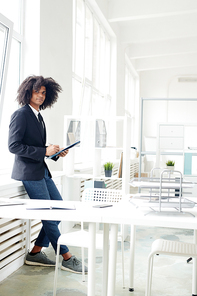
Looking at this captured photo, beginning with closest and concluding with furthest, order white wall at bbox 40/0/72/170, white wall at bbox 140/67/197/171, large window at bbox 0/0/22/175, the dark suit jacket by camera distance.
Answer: the dark suit jacket < large window at bbox 0/0/22/175 < white wall at bbox 40/0/72/170 < white wall at bbox 140/67/197/171

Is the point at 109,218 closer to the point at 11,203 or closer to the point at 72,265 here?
the point at 11,203

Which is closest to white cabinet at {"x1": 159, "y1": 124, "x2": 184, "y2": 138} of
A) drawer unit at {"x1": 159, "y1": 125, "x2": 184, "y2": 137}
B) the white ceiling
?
drawer unit at {"x1": 159, "y1": 125, "x2": 184, "y2": 137}

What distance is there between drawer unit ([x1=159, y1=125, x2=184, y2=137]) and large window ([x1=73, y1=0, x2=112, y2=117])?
1518 mm

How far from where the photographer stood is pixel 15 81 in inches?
156

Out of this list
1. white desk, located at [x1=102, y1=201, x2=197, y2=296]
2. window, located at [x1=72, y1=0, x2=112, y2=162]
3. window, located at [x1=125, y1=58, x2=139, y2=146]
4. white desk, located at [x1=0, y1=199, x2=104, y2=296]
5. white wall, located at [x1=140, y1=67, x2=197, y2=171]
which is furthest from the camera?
white wall, located at [x1=140, y1=67, x2=197, y2=171]

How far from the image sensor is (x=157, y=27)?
811cm

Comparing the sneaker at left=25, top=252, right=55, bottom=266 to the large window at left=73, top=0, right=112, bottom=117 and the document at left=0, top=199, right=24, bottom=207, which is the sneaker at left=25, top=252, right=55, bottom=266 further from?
the large window at left=73, top=0, right=112, bottom=117

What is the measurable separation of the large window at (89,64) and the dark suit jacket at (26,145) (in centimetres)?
291

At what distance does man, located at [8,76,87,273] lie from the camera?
9.71ft

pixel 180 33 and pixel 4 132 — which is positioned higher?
pixel 180 33

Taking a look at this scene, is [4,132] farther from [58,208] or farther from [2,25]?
[58,208]

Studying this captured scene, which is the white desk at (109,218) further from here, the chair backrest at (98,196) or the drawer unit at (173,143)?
the drawer unit at (173,143)

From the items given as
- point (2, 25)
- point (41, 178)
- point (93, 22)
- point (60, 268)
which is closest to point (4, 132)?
point (41, 178)

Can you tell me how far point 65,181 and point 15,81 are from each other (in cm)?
145
